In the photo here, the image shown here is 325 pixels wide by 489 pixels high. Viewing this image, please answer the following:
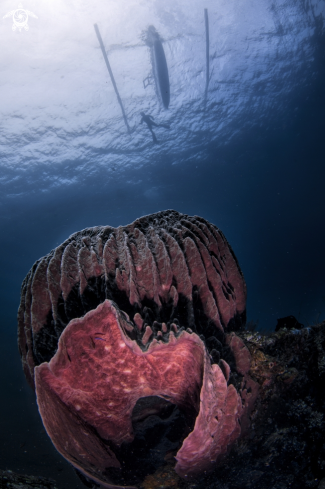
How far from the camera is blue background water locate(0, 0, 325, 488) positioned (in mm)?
16531

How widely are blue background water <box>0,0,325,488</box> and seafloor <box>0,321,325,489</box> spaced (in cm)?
480

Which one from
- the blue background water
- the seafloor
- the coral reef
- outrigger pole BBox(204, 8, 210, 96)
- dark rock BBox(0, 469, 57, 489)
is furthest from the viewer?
outrigger pole BBox(204, 8, 210, 96)

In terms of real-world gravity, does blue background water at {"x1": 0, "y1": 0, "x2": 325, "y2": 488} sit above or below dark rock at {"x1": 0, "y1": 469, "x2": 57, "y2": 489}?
above

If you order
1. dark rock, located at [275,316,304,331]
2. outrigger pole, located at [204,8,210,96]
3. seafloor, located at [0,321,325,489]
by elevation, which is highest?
outrigger pole, located at [204,8,210,96]

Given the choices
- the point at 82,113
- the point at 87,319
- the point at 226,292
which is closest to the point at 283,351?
the point at 226,292

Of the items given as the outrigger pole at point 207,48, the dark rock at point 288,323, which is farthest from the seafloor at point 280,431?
→ the outrigger pole at point 207,48

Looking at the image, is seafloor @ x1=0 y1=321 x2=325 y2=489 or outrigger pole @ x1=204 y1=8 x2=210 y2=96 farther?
outrigger pole @ x1=204 y1=8 x2=210 y2=96

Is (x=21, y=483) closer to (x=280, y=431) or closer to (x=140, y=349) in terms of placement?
(x=140, y=349)

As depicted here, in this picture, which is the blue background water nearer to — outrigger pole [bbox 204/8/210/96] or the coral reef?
outrigger pole [bbox 204/8/210/96]

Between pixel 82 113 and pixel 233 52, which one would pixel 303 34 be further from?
pixel 82 113

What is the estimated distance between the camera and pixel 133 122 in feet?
83.8

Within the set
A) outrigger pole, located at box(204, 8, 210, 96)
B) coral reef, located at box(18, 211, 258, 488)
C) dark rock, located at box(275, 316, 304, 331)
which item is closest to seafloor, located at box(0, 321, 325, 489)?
coral reef, located at box(18, 211, 258, 488)

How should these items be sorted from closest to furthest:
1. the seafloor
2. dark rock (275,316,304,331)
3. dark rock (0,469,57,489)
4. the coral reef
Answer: the coral reef < the seafloor < dark rock (0,469,57,489) < dark rock (275,316,304,331)

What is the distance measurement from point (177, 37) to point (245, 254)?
68.2 m
